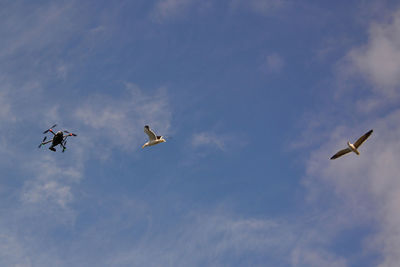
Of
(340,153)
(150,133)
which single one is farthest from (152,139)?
(340,153)

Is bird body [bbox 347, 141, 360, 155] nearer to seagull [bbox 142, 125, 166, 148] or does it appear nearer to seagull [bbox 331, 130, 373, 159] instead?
seagull [bbox 331, 130, 373, 159]

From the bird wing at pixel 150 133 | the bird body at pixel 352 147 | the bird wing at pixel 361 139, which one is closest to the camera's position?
the bird wing at pixel 361 139

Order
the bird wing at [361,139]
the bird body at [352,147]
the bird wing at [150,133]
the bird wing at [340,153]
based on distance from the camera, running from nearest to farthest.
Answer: the bird wing at [361,139], the bird body at [352,147], the bird wing at [150,133], the bird wing at [340,153]

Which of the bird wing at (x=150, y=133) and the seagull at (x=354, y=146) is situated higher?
the bird wing at (x=150, y=133)

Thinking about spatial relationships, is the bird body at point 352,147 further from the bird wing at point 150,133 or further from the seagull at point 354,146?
the bird wing at point 150,133

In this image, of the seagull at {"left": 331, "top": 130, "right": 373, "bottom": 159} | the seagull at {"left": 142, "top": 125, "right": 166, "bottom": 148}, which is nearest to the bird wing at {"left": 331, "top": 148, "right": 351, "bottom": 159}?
the seagull at {"left": 331, "top": 130, "right": 373, "bottom": 159}

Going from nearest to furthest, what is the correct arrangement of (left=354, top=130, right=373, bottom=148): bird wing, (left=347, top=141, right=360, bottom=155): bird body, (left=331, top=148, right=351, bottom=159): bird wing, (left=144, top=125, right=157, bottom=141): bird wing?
(left=354, top=130, right=373, bottom=148): bird wing
(left=347, top=141, right=360, bottom=155): bird body
(left=144, top=125, right=157, bottom=141): bird wing
(left=331, top=148, right=351, bottom=159): bird wing

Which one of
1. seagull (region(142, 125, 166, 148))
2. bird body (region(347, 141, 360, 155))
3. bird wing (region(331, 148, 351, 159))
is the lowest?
bird body (region(347, 141, 360, 155))

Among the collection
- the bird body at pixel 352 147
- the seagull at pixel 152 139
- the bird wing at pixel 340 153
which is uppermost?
the seagull at pixel 152 139

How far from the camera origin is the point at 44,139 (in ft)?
297

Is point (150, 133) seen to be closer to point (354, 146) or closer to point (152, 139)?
point (152, 139)

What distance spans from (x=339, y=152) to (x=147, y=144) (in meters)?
31.4

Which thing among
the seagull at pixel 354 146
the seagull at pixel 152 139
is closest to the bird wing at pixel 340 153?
the seagull at pixel 354 146

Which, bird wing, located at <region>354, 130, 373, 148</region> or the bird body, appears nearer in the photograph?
bird wing, located at <region>354, 130, 373, 148</region>
